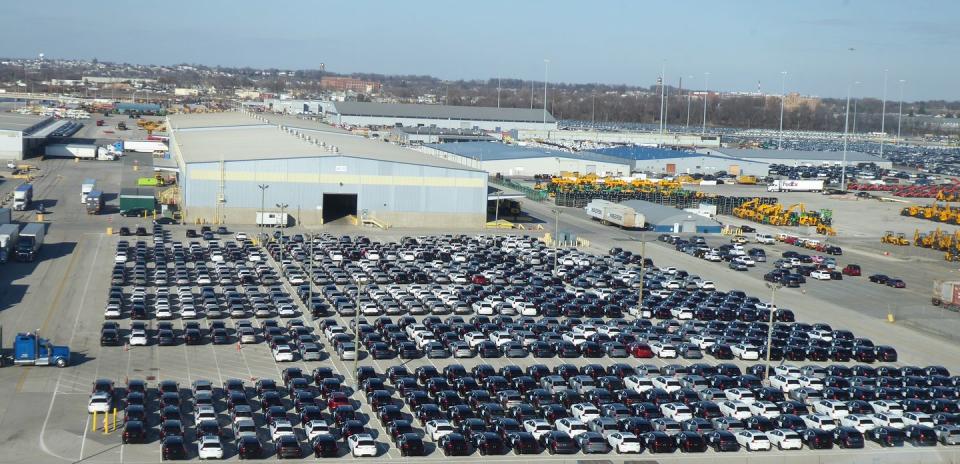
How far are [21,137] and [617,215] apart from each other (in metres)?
44.8

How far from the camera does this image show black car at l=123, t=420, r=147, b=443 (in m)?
20.5

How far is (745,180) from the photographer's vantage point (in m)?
89.5

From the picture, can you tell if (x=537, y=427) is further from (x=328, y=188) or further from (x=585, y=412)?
(x=328, y=188)

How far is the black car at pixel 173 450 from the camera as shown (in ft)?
64.5

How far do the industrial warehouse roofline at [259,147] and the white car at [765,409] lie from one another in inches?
1205

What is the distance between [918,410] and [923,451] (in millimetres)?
2987

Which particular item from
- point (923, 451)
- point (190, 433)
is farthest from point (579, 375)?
point (190, 433)

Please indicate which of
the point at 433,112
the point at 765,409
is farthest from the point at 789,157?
the point at 765,409

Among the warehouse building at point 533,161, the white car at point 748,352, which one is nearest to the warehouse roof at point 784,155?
the warehouse building at point 533,161

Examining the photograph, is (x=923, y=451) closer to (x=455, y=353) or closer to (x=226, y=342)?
(x=455, y=353)

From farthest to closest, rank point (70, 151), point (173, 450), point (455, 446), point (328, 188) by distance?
point (70, 151) < point (328, 188) < point (455, 446) < point (173, 450)

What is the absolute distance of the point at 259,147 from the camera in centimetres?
5903

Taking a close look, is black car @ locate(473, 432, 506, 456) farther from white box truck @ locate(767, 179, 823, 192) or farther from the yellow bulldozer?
white box truck @ locate(767, 179, 823, 192)

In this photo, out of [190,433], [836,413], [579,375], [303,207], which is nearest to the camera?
[190,433]
